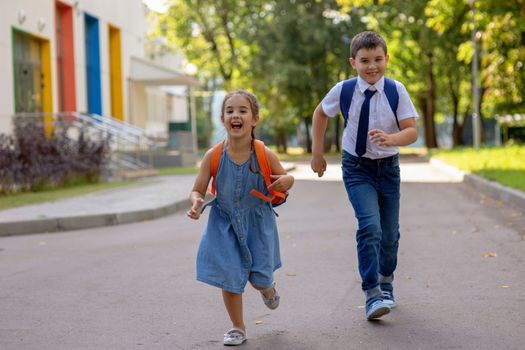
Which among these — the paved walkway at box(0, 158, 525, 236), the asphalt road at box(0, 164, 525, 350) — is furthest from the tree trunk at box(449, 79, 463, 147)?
the asphalt road at box(0, 164, 525, 350)

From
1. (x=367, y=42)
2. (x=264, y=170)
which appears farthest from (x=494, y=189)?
(x=264, y=170)

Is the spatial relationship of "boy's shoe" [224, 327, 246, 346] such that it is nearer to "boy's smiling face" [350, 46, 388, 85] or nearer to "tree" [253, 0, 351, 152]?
"boy's smiling face" [350, 46, 388, 85]

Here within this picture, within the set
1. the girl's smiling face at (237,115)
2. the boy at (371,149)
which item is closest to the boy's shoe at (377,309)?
the boy at (371,149)

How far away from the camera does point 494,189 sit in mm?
15008

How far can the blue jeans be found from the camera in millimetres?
5531

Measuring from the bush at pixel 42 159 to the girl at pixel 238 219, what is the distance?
12.4 m

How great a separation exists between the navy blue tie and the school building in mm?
16994

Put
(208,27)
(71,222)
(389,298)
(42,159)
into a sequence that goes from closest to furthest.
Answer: (389,298) → (71,222) → (42,159) → (208,27)

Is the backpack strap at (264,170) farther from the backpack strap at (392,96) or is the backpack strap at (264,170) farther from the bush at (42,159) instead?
the bush at (42,159)

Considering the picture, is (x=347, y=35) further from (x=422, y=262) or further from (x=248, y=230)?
(x=248, y=230)

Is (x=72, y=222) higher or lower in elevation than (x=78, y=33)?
lower

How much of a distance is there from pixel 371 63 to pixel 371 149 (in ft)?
1.75

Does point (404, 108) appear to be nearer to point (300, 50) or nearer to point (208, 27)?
point (300, 50)

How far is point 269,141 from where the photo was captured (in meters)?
98.6
